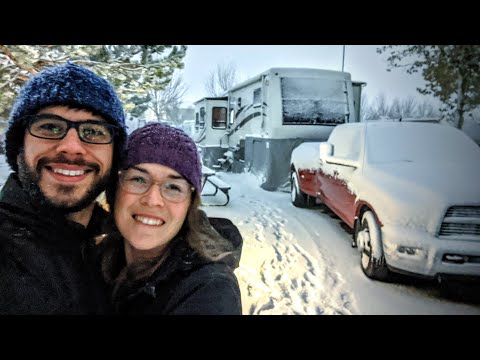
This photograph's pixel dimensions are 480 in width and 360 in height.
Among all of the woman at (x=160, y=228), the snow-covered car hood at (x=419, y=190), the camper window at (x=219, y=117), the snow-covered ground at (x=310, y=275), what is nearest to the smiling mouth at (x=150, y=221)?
the woman at (x=160, y=228)

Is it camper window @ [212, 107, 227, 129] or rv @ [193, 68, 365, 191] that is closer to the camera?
rv @ [193, 68, 365, 191]

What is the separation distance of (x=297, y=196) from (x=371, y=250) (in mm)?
2101

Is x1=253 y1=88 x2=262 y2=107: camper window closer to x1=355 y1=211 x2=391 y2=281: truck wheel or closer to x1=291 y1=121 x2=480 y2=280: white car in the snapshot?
x1=291 y1=121 x2=480 y2=280: white car

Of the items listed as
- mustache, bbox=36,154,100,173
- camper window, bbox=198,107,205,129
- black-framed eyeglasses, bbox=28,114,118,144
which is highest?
camper window, bbox=198,107,205,129

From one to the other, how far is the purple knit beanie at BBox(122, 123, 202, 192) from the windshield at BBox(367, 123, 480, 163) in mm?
2230

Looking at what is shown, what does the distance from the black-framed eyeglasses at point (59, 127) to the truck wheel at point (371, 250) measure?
7.57 ft

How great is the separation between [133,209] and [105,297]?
407 mm

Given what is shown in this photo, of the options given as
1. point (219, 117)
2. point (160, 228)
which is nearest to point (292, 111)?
point (219, 117)

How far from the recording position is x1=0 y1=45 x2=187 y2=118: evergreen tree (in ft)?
8.85

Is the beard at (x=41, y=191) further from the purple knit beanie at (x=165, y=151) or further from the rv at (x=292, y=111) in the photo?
the rv at (x=292, y=111)

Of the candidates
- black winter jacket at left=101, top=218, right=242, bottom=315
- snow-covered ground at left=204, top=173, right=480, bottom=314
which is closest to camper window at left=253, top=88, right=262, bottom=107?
snow-covered ground at left=204, top=173, right=480, bottom=314
